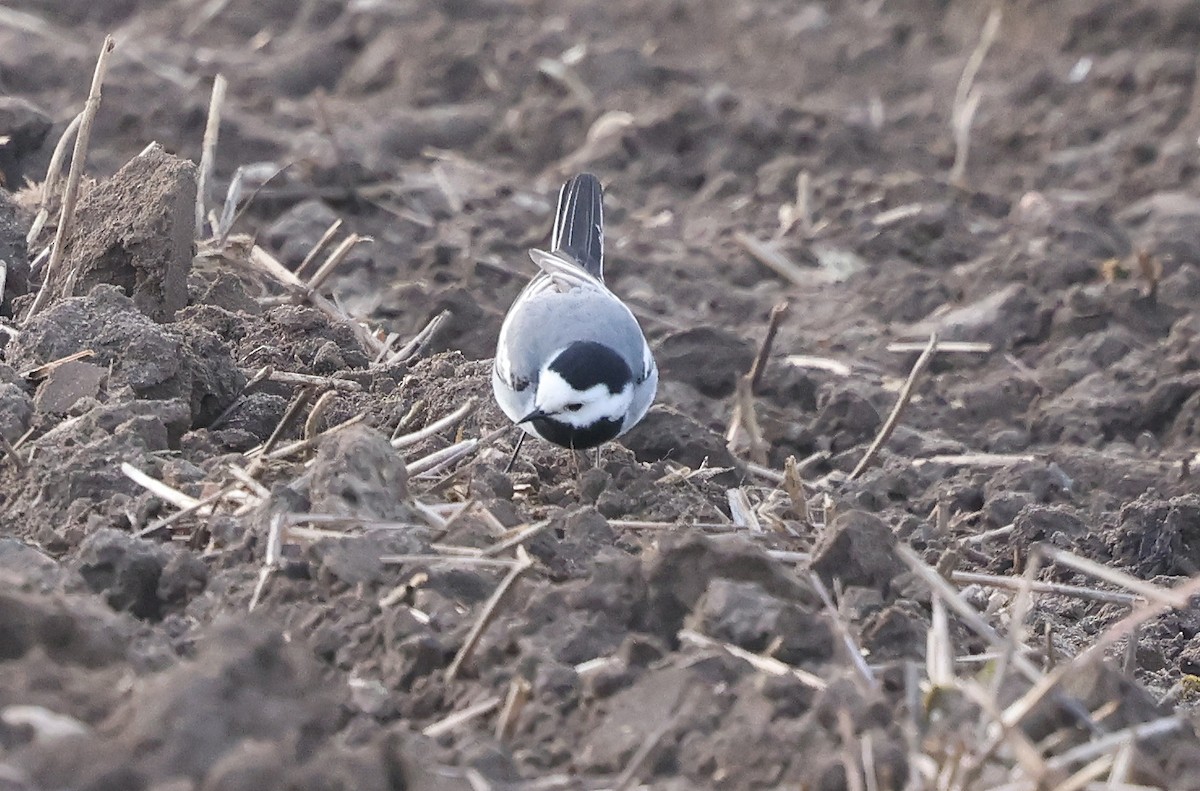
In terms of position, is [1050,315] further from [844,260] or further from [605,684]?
[605,684]

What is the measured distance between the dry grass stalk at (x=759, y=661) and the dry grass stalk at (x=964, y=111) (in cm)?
795

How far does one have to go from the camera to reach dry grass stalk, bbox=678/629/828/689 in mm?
4172

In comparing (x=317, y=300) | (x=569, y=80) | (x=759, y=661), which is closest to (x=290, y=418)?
(x=317, y=300)

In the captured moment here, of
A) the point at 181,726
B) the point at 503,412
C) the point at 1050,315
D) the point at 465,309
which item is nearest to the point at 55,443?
the point at 503,412

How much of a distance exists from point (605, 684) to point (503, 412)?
262 cm

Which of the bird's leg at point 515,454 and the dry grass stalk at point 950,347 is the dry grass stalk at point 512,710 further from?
the dry grass stalk at point 950,347

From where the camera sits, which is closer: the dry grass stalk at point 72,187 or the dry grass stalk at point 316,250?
the dry grass stalk at point 72,187

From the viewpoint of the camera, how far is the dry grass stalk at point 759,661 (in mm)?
4172

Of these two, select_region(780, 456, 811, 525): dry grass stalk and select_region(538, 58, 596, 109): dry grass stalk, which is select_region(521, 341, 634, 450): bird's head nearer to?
select_region(780, 456, 811, 525): dry grass stalk

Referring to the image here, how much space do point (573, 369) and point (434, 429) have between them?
59 cm

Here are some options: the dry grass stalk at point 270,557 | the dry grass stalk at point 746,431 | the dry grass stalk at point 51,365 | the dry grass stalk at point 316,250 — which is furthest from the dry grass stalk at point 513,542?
the dry grass stalk at point 316,250

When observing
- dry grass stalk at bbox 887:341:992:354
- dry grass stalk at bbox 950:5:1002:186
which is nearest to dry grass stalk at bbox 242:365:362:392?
dry grass stalk at bbox 887:341:992:354

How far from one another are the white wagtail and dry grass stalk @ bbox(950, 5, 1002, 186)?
5.74 meters

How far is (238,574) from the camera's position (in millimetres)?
4664
